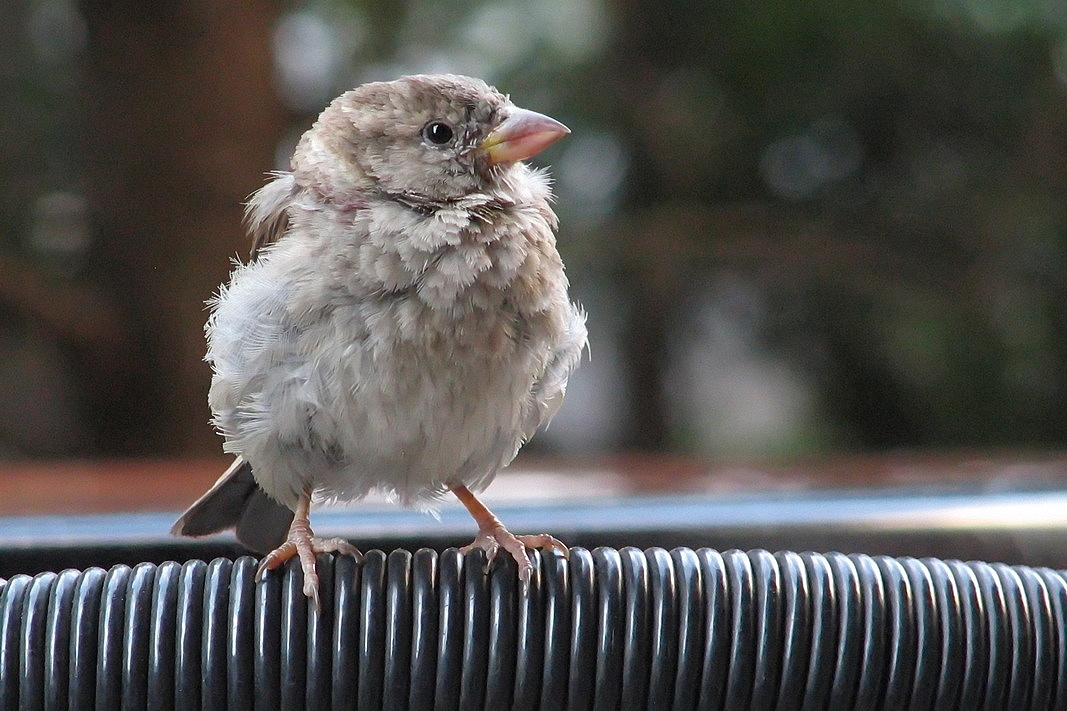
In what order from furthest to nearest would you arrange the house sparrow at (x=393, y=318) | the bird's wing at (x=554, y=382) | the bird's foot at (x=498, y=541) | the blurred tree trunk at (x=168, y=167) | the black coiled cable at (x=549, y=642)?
the blurred tree trunk at (x=168, y=167) → the bird's wing at (x=554, y=382) → the house sparrow at (x=393, y=318) → the bird's foot at (x=498, y=541) → the black coiled cable at (x=549, y=642)

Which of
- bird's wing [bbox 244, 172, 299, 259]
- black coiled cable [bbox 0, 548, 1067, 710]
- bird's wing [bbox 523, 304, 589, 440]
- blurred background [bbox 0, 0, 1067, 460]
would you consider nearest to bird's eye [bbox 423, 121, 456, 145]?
bird's wing [bbox 244, 172, 299, 259]

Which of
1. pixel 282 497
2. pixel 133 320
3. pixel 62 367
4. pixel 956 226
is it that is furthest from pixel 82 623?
pixel 956 226

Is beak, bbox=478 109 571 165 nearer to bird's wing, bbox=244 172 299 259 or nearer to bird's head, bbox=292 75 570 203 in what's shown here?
bird's head, bbox=292 75 570 203

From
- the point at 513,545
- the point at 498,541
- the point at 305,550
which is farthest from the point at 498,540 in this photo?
the point at 305,550

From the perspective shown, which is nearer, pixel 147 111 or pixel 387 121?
pixel 387 121

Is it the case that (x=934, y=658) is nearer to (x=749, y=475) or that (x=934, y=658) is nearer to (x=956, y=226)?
(x=749, y=475)

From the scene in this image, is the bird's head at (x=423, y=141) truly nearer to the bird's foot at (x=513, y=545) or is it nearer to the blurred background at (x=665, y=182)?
the bird's foot at (x=513, y=545)

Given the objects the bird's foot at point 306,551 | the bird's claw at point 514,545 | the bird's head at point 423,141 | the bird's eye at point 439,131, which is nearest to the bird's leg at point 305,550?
the bird's foot at point 306,551
